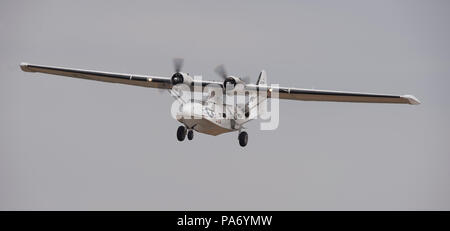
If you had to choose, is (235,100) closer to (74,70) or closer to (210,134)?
(210,134)

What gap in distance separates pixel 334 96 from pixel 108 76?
935cm

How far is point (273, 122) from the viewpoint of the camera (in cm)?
4644

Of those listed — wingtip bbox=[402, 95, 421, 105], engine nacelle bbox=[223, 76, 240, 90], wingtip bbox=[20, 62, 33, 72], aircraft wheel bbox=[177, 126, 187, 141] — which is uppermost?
wingtip bbox=[20, 62, 33, 72]

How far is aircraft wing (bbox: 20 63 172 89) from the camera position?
43.3 m

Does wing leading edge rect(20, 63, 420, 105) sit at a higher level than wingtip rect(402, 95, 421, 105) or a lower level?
higher

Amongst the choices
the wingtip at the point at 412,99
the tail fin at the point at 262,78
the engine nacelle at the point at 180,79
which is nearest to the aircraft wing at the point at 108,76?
the engine nacelle at the point at 180,79

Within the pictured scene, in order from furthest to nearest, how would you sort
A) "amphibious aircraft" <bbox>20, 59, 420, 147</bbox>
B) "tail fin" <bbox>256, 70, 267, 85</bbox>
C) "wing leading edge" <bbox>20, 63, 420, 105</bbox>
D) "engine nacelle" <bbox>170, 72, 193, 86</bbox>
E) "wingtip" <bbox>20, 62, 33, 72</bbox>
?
"tail fin" <bbox>256, 70, 267, 85</bbox> < "wingtip" <bbox>20, 62, 33, 72</bbox> < "engine nacelle" <bbox>170, 72, 193, 86</bbox> < "wing leading edge" <bbox>20, 63, 420, 105</bbox> < "amphibious aircraft" <bbox>20, 59, 420, 147</bbox>

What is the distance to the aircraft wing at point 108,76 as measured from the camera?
43.3 m

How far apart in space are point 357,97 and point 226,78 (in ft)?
17.3

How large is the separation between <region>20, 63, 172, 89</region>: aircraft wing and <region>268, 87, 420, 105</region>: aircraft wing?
455 centimetres

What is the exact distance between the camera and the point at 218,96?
42.4 metres

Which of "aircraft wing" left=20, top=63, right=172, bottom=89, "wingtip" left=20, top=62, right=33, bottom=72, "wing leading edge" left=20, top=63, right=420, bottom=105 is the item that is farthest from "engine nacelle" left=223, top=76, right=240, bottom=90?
"wingtip" left=20, top=62, right=33, bottom=72

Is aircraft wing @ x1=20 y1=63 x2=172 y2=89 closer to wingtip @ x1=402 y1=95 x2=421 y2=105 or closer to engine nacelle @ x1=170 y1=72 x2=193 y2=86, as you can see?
engine nacelle @ x1=170 y1=72 x2=193 y2=86
